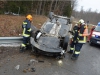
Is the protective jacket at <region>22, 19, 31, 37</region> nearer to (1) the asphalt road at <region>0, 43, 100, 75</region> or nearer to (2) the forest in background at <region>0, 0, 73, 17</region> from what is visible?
(1) the asphalt road at <region>0, 43, 100, 75</region>

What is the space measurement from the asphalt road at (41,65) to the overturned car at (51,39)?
Result: 16.7 inches

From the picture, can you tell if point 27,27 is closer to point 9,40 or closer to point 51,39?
point 9,40

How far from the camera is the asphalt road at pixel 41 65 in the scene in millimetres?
5842

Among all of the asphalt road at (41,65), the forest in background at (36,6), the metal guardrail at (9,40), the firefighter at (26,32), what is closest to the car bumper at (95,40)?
the asphalt road at (41,65)

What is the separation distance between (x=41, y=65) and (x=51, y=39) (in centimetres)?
150

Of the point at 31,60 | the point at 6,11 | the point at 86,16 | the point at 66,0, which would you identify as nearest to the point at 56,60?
the point at 31,60

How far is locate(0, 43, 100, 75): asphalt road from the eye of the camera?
5842mm

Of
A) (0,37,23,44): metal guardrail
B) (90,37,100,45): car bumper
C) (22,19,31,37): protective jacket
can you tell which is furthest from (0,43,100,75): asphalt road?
(90,37,100,45): car bumper

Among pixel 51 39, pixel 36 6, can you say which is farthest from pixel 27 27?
pixel 36 6

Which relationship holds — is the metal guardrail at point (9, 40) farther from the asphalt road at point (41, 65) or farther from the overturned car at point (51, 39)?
the overturned car at point (51, 39)

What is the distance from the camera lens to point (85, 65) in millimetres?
7375

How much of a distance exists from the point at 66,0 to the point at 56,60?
72.7 feet

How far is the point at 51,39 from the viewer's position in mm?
7562

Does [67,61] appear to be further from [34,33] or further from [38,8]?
[38,8]
